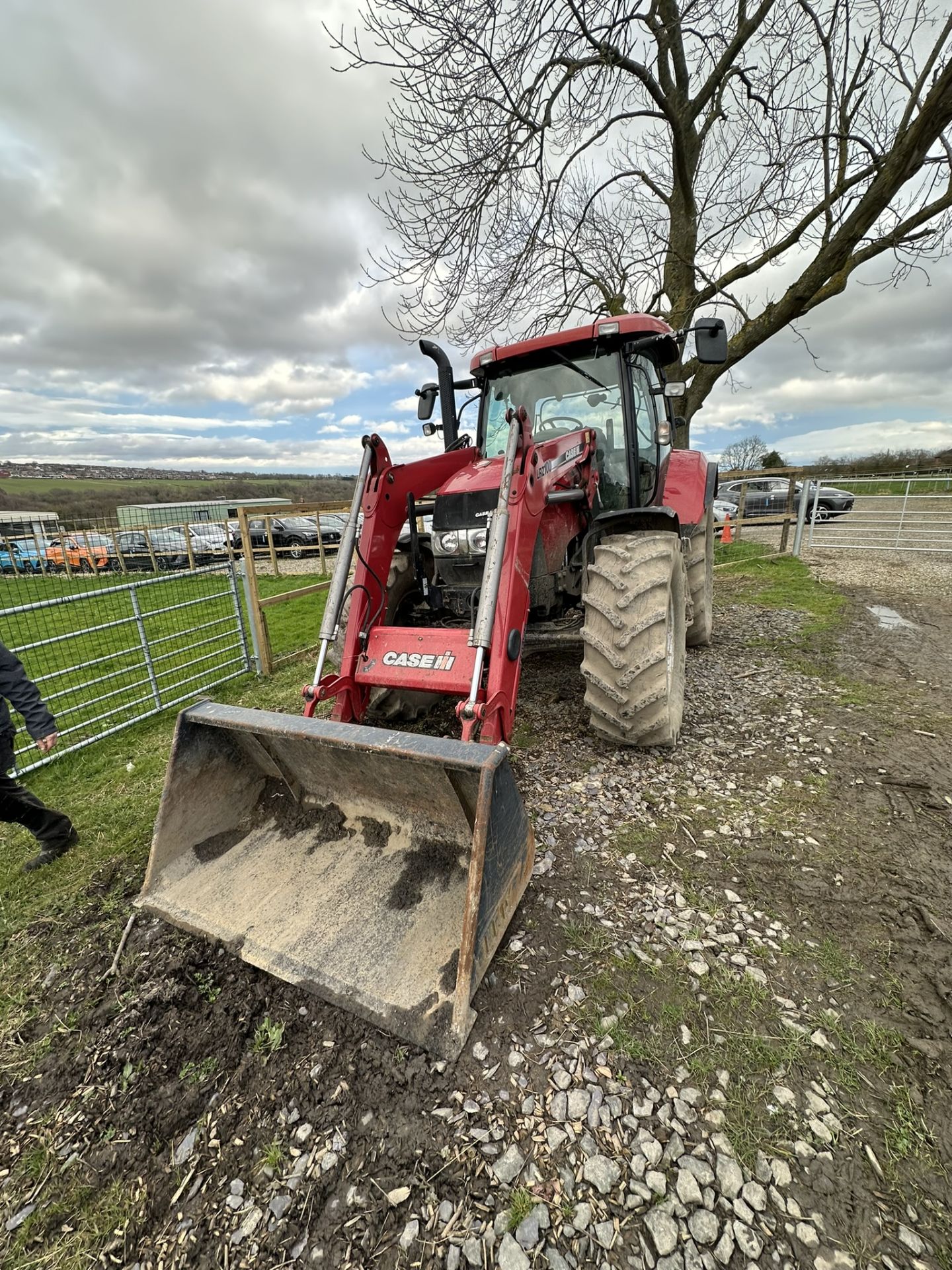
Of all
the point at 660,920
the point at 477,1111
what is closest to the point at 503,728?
the point at 660,920

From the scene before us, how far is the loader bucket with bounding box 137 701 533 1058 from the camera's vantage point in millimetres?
1935

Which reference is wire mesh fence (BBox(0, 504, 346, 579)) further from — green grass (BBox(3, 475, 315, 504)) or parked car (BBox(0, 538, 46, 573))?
green grass (BBox(3, 475, 315, 504))

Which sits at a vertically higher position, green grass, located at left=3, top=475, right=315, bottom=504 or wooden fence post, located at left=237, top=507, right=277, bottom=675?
green grass, located at left=3, top=475, right=315, bottom=504

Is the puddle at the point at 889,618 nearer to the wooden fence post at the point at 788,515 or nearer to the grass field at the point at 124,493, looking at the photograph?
the wooden fence post at the point at 788,515

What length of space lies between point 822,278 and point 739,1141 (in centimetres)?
1138

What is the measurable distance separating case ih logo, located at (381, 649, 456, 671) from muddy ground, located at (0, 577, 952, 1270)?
3.36 ft

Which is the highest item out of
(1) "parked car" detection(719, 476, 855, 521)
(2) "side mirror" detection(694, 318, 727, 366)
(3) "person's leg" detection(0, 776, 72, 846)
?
(2) "side mirror" detection(694, 318, 727, 366)

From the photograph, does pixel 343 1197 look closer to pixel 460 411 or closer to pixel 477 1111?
pixel 477 1111

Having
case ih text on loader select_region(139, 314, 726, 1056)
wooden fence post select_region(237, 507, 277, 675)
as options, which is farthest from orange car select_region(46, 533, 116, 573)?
case ih text on loader select_region(139, 314, 726, 1056)

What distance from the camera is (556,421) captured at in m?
4.18

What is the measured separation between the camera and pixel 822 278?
912 cm

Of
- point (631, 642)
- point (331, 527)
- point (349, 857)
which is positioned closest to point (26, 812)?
point (349, 857)

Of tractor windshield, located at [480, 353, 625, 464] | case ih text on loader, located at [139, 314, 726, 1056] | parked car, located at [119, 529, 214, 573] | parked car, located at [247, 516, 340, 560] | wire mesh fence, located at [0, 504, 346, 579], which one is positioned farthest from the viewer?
parked car, located at [247, 516, 340, 560]

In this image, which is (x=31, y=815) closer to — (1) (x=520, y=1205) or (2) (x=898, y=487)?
(1) (x=520, y=1205)
